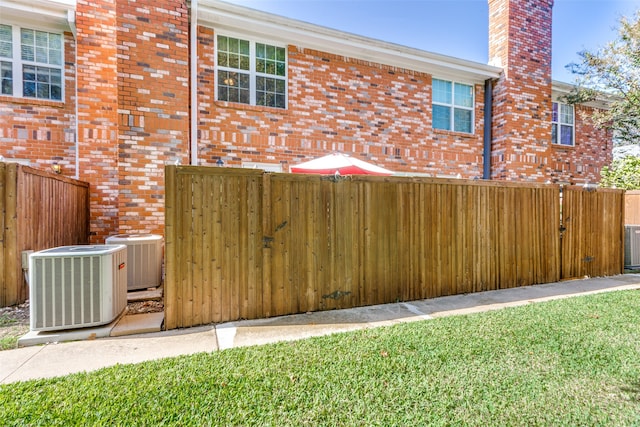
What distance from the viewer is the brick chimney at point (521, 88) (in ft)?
30.3

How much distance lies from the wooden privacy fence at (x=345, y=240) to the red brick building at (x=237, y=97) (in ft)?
8.05

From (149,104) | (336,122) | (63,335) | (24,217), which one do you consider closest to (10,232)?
(24,217)

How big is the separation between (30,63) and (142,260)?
195 inches

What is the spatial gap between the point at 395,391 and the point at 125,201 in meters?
5.68

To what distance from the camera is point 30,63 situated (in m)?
6.22

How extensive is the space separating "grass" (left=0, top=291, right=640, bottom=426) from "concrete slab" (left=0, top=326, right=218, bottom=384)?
22 cm

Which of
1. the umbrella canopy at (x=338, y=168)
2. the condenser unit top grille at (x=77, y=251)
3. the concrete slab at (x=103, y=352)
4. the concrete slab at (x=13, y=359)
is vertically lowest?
the concrete slab at (x=103, y=352)

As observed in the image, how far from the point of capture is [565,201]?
6.02 metres

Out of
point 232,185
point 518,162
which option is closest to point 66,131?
point 232,185

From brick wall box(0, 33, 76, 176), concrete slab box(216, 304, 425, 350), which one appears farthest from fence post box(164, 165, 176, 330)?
brick wall box(0, 33, 76, 176)

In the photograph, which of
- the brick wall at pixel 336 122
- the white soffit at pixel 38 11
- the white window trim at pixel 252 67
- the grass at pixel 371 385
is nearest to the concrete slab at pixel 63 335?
the grass at pixel 371 385

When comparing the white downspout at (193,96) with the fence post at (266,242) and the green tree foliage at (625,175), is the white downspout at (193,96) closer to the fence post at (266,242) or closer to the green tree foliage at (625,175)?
the fence post at (266,242)

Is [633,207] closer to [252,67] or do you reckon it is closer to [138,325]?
[252,67]

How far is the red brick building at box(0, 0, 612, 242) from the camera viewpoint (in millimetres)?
5996
